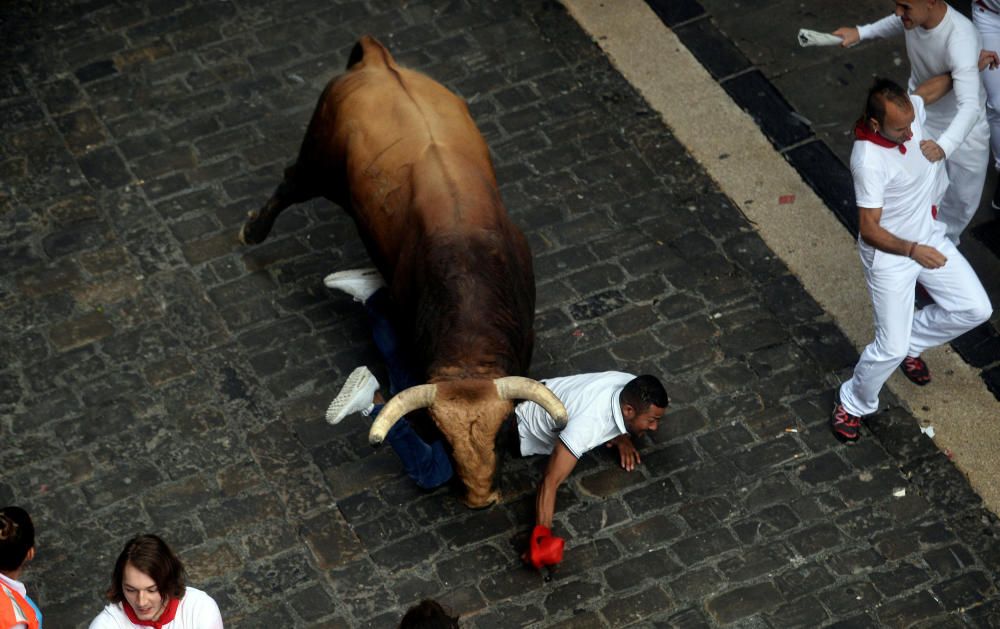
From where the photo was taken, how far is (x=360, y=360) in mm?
9195

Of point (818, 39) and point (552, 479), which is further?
point (818, 39)

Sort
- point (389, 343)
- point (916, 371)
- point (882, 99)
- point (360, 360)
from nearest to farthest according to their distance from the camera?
point (882, 99) → point (389, 343) → point (916, 371) → point (360, 360)

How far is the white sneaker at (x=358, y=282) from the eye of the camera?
914cm

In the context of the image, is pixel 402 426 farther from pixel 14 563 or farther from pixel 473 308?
pixel 14 563

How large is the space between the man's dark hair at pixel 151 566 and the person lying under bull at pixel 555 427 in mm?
2009

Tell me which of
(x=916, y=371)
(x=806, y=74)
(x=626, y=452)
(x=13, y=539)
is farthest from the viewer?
(x=806, y=74)

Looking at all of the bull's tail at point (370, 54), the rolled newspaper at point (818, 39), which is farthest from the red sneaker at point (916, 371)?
the bull's tail at point (370, 54)

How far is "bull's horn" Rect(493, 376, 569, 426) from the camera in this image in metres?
7.39

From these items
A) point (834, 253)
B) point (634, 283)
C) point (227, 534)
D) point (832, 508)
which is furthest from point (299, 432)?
point (834, 253)

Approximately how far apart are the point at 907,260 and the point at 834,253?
1715 mm

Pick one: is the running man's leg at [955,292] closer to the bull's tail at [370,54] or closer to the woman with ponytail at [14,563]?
the bull's tail at [370,54]

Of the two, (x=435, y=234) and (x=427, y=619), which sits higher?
(x=427, y=619)

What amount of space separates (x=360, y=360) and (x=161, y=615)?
3.32 meters

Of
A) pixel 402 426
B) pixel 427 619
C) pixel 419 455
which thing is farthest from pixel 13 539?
pixel 419 455
